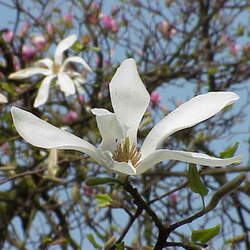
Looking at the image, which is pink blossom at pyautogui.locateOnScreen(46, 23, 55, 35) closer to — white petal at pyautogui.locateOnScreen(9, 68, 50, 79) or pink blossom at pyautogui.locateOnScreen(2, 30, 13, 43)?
pink blossom at pyautogui.locateOnScreen(2, 30, 13, 43)

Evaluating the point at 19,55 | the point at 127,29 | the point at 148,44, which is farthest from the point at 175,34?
the point at 19,55

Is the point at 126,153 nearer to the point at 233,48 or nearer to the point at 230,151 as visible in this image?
the point at 230,151

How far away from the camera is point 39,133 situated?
1.67ft

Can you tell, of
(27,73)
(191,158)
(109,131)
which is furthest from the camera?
(27,73)

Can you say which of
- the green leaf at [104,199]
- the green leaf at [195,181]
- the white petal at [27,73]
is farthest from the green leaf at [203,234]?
the white petal at [27,73]

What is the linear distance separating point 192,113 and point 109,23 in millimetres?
2067

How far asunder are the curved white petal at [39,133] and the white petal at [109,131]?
0.07 meters

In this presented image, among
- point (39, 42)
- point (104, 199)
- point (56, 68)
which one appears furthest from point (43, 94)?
point (39, 42)

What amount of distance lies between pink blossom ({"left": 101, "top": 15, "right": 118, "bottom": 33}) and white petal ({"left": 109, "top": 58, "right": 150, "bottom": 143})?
76.3 inches

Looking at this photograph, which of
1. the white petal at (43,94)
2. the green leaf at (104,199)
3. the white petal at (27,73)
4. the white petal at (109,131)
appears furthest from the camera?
the white petal at (27,73)

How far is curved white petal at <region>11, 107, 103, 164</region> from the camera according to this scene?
1.65ft

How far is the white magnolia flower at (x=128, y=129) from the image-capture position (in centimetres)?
51

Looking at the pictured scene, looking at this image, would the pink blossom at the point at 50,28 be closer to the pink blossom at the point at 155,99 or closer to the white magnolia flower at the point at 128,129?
the pink blossom at the point at 155,99

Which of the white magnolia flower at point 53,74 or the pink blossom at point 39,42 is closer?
the white magnolia flower at point 53,74
